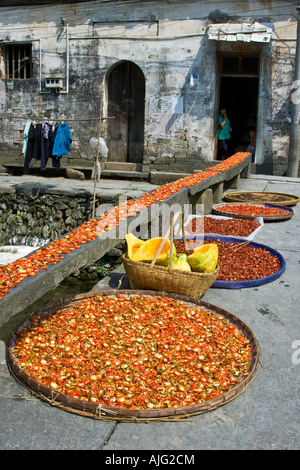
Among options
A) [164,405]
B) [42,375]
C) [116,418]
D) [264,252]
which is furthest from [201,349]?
[264,252]

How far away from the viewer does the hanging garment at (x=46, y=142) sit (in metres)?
13.3

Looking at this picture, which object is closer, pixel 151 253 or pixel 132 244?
pixel 151 253

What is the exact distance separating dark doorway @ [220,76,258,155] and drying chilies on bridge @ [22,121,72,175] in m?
5.26

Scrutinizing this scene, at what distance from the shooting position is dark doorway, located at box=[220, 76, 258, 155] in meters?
14.8

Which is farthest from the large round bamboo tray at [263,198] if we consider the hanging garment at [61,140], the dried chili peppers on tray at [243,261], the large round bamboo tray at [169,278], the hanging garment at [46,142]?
the hanging garment at [46,142]

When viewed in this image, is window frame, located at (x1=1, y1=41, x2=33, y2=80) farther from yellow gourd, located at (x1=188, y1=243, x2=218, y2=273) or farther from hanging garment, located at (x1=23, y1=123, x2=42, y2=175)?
yellow gourd, located at (x1=188, y1=243, x2=218, y2=273)

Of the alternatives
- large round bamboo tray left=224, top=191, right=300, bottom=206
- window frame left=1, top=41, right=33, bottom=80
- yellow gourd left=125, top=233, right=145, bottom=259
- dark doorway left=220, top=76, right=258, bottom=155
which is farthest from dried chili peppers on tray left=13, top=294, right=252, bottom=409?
window frame left=1, top=41, right=33, bottom=80

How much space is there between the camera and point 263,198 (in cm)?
776

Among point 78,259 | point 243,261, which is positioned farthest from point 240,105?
point 78,259

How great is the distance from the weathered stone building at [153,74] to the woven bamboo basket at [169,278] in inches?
371

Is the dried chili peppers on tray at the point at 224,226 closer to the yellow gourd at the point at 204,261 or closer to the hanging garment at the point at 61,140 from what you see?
the yellow gourd at the point at 204,261

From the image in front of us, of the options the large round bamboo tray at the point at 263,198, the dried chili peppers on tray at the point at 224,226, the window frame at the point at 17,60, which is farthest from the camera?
the window frame at the point at 17,60

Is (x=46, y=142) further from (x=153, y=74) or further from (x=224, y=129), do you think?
(x=224, y=129)

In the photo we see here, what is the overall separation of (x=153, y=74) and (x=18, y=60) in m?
4.65
